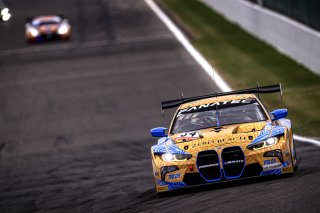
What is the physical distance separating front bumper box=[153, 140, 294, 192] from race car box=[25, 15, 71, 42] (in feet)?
106

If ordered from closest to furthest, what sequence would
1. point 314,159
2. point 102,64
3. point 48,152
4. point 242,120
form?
point 242,120 → point 314,159 → point 48,152 → point 102,64

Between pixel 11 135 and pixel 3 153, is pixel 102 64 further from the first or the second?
pixel 3 153

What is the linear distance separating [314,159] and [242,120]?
1856mm

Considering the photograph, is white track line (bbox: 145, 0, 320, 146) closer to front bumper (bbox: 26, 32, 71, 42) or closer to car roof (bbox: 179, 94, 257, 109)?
car roof (bbox: 179, 94, 257, 109)

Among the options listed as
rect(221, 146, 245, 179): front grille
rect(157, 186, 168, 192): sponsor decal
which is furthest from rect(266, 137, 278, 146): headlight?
rect(157, 186, 168, 192): sponsor decal

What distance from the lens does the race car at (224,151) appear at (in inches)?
518

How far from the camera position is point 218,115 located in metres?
14.7

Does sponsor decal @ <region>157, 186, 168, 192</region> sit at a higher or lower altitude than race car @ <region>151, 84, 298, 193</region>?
lower

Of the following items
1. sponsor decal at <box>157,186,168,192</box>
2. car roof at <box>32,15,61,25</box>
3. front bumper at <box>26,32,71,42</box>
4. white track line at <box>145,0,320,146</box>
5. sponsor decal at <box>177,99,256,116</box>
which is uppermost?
car roof at <box>32,15,61,25</box>

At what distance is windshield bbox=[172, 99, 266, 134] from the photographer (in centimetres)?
1448

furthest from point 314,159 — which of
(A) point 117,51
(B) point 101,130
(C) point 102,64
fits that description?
(A) point 117,51

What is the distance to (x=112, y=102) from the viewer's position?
95.9 ft

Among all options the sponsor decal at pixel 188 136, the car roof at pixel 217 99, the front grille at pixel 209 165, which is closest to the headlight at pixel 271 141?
the front grille at pixel 209 165

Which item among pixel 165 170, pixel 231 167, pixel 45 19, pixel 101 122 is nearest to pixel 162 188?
pixel 165 170
